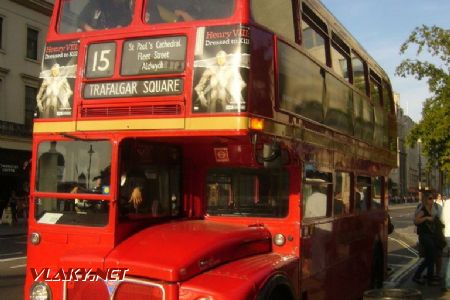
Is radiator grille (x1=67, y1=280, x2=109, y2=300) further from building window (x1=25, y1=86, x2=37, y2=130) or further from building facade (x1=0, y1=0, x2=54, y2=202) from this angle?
building window (x1=25, y1=86, x2=37, y2=130)

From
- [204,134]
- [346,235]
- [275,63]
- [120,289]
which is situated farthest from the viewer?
[346,235]

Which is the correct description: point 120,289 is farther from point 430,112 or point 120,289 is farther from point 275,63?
point 430,112

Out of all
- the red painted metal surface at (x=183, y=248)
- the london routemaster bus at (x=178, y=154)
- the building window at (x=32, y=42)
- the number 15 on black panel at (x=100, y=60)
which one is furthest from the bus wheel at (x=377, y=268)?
the building window at (x=32, y=42)

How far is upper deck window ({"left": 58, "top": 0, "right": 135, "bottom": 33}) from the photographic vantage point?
5.37 meters

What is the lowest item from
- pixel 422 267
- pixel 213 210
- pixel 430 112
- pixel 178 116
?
pixel 422 267

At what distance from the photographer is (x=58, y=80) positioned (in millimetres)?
5422

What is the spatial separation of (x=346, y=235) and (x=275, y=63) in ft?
10.9

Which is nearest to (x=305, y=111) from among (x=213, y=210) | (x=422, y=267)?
(x=213, y=210)

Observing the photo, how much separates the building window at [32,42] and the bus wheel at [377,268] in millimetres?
27480

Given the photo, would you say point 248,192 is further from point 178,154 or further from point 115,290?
point 115,290

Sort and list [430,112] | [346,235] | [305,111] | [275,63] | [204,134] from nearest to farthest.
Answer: [204,134], [275,63], [305,111], [346,235], [430,112]

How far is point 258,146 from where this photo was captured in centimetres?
503

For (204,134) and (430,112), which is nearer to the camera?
(204,134)

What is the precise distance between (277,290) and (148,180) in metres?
1.52
